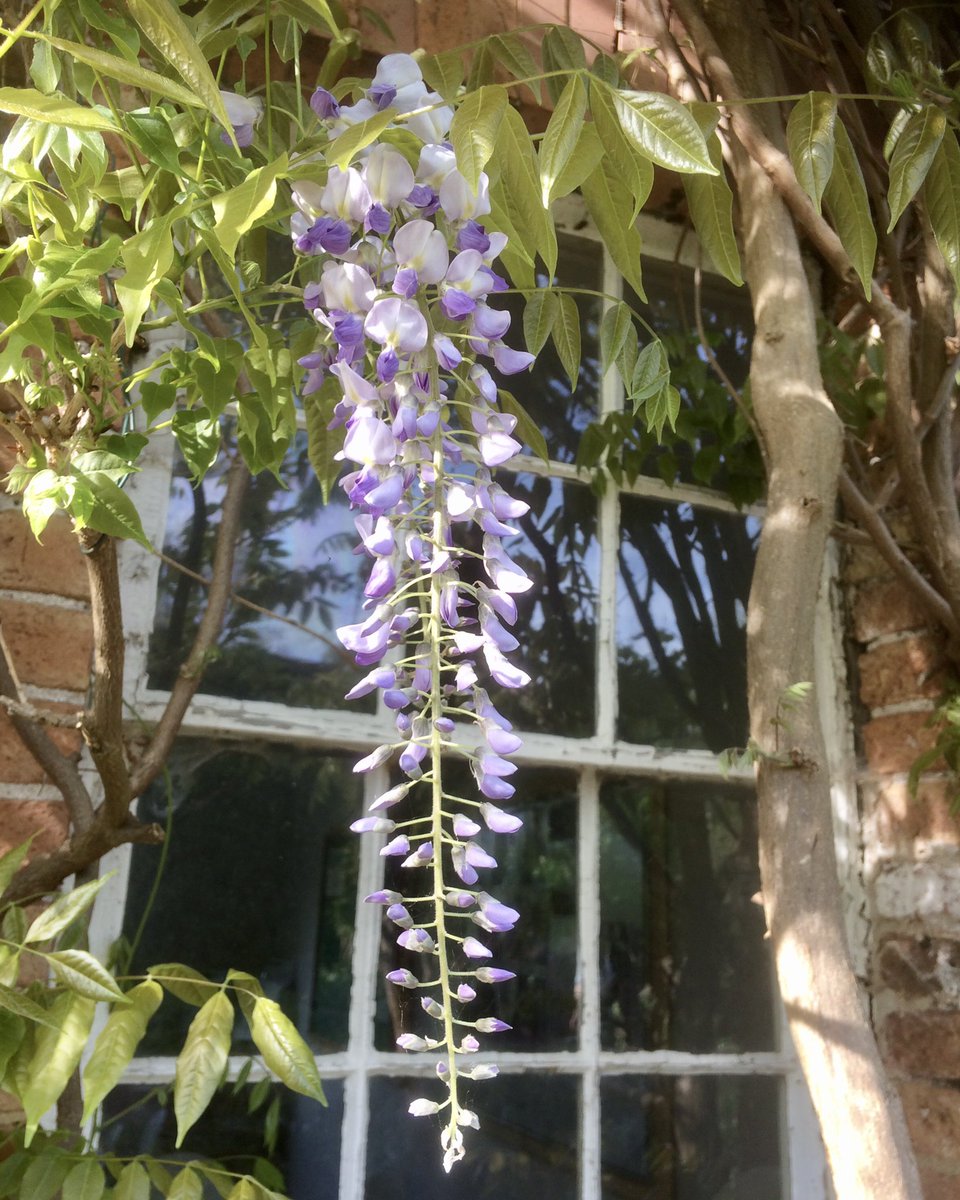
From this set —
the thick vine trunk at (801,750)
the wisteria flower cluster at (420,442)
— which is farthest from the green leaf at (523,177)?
the thick vine trunk at (801,750)

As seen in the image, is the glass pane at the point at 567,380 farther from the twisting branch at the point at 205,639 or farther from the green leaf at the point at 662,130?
the green leaf at the point at 662,130

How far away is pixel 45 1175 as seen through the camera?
767mm

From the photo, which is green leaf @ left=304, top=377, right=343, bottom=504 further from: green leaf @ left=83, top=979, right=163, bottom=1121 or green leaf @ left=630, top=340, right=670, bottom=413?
green leaf @ left=83, top=979, right=163, bottom=1121

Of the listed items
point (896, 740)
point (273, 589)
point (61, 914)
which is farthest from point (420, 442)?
point (896, 740)

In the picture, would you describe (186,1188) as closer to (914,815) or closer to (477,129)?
(477,129)

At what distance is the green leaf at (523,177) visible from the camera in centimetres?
59

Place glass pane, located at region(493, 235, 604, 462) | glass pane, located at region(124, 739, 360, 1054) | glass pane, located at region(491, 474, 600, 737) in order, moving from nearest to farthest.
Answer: glass pane, located at region(124, 739, 360, 1054) → glass pane, located at region(491, 474, 600, 737) → glass pane, located at region(493, 235, 604, 462)

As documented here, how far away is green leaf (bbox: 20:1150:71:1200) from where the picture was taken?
2.49ft

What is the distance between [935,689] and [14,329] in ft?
4.10

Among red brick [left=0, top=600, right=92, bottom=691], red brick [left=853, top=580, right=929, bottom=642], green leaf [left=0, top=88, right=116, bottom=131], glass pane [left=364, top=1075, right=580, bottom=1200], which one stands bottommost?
glass pane [left=364, top=1075, right=580, bottom=1200]

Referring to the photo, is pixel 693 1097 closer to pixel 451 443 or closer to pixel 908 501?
pixel 908 501

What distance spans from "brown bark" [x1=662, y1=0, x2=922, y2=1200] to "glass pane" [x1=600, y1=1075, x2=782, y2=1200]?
544 millimetres

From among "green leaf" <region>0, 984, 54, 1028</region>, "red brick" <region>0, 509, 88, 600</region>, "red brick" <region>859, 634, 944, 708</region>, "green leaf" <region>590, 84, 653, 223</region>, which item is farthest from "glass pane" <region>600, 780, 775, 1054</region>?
"green leaf" <region>590, 84, 653, 223</region>

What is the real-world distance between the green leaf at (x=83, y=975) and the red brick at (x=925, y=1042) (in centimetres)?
105
